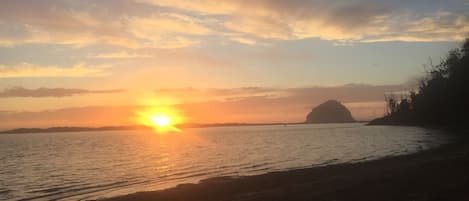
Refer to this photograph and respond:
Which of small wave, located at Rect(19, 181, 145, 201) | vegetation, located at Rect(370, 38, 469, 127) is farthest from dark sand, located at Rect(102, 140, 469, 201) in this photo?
vegetation, located at Rect(370, 38, 469, 127)

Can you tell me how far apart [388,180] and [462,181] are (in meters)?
4.42

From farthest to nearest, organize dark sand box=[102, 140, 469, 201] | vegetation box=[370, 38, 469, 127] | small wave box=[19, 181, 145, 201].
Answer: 1. vegetation box=[370, 38, 469, 127]
2. small wave box=[19, 181, 145, 201]
3. dark sand box=[102, 140, 469, 201]

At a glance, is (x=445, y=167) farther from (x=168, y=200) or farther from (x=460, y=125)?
(x=460, y=125)

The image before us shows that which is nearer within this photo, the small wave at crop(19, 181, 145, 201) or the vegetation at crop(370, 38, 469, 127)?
the small wave at crop(19, 181, 145, 201)

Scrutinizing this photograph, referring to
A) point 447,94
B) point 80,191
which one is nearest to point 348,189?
point 80,191

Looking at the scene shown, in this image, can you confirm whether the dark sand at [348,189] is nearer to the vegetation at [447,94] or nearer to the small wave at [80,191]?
the small wave at [80,191]

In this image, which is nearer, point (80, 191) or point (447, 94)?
point (80, 191)

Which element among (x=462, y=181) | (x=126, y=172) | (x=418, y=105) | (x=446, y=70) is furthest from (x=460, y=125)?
(x=462, y=181)

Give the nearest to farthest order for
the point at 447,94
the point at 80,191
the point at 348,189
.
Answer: the point at 348,189, the point at 80,191, the point at 447,94

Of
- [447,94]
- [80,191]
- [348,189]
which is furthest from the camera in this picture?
[447,94]

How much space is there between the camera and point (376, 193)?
74.8ft

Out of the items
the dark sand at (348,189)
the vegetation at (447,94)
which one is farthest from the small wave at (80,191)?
the vegetation at (447,94)

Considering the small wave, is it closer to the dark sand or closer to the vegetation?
the dark sand

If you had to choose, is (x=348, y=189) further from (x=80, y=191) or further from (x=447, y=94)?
(x=447, y=94)
